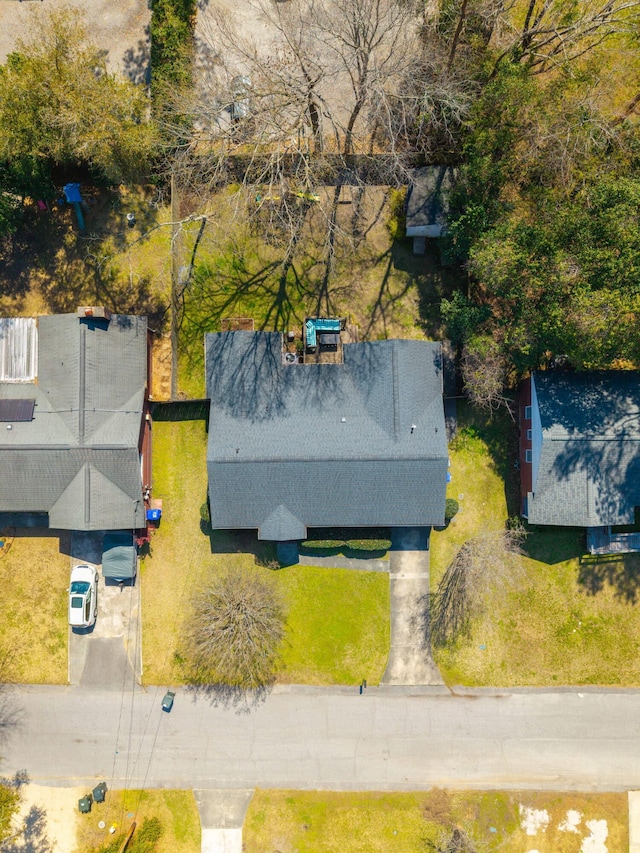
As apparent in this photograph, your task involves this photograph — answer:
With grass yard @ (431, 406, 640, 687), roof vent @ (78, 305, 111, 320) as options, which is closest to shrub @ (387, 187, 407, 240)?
grass yard @ (431, 406, 640, 687)

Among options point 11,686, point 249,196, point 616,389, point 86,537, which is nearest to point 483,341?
point 616,389

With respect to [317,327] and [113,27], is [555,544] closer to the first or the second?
[317,327]

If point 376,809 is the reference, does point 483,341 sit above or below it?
above

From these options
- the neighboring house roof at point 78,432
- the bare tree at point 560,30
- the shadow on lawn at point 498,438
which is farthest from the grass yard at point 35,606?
the bare tree at point 560,30

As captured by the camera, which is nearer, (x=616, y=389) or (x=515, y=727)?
(x=616, y=389)

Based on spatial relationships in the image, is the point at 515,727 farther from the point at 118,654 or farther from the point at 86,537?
the point at 86,537

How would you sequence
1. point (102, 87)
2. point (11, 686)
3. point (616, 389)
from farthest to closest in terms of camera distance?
point (11, 686) → point (616, 389) → point (102, 87)

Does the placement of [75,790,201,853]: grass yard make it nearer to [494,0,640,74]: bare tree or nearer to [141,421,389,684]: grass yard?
[141,421,389,684]: grass yard

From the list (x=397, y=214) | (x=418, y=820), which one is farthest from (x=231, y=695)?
(x=397, y=214)

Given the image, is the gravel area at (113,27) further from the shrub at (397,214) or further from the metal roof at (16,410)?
the metal roof at (16,410)
